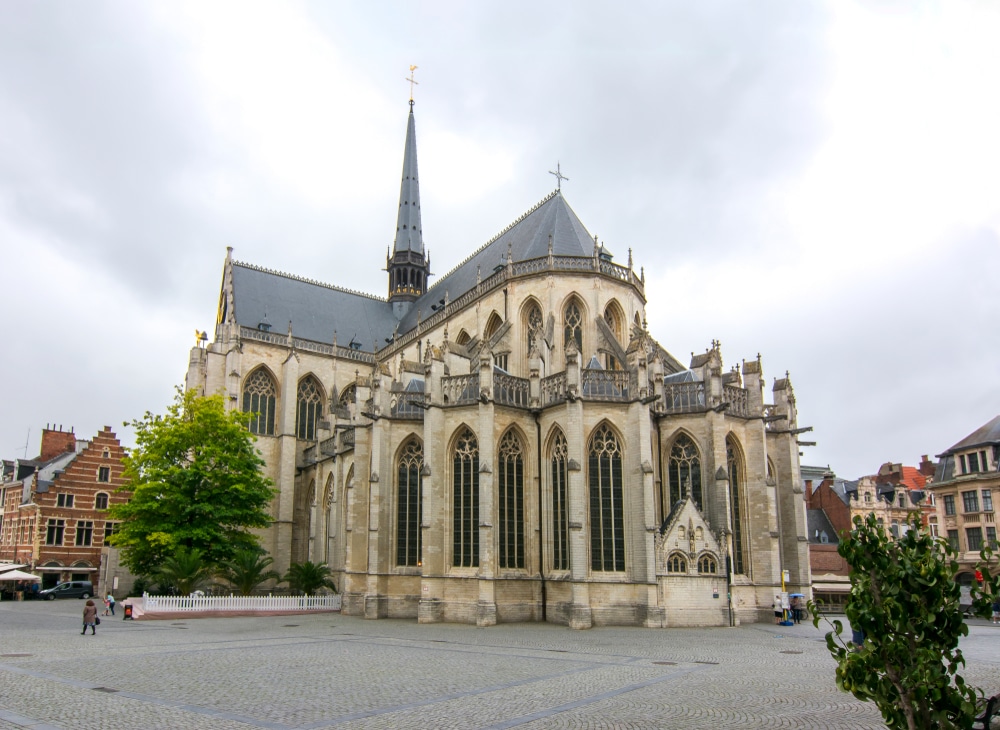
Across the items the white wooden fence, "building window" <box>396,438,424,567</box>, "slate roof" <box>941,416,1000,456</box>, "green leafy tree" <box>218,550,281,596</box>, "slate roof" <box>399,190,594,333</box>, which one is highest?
"slate roof" <box>399,190,594,333</box>

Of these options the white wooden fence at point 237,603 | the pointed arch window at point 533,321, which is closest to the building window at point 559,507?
the pointed arch window at point 533,321

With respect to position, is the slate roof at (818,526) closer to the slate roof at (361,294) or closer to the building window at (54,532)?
the slate roof at (361,294)

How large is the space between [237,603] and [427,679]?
62.8ft

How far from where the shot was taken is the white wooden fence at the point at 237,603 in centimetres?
2753

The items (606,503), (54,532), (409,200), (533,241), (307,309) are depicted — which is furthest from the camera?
(409,200)

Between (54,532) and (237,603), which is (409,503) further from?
(54,532)

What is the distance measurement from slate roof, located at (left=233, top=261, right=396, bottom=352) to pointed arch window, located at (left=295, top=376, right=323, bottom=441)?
334 centimetres

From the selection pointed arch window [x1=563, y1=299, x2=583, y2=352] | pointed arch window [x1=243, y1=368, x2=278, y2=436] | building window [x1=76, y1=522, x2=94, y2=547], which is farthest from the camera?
building window [x1=76, y1=522, x2=94, y2=547]

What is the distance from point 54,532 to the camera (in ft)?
162

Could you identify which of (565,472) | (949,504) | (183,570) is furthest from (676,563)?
(949,504)

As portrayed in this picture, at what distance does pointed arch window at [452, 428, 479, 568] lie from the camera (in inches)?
1053

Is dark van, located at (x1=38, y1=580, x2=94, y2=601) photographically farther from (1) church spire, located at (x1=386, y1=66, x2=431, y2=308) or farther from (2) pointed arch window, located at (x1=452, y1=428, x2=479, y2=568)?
(2) pointed arch window, located at (x1=452, y1=428, x2=479, y2=568)

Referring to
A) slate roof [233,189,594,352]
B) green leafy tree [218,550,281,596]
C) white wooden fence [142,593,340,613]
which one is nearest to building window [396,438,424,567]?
white wooden fence [142,593,340,613]

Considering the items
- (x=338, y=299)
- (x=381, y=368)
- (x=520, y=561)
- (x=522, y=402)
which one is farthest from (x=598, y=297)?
(x=338, y=299)
